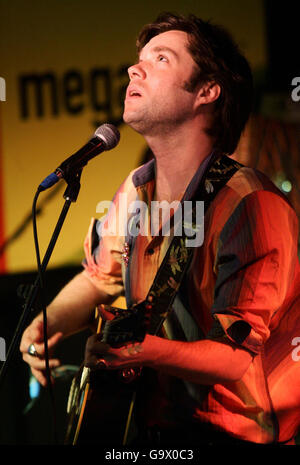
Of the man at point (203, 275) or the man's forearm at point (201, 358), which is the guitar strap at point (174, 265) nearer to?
the man at point (203, 275)

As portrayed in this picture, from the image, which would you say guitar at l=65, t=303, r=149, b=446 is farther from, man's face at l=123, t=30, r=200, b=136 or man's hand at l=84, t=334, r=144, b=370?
man's face at l=123, t=30, r=200, b=136

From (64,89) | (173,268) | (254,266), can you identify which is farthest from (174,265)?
(64,89)

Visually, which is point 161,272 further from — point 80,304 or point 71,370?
point 71,370

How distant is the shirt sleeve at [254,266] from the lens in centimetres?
144

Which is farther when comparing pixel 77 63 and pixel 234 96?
pixel 77 63

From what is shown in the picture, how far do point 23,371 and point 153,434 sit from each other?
4.09 feet

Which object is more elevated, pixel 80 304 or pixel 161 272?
pixel 161 272

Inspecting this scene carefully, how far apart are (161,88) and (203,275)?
58 centimetres

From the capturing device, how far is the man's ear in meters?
1.77

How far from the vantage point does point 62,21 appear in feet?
8.88

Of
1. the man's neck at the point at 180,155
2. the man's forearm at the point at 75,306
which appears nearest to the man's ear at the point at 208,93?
the man's neck at the point at 180,155

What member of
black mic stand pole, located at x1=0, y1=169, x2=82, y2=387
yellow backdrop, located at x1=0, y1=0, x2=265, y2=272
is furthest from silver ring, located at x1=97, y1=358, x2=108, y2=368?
yellow backdrop, located at x1=0, y1=0, x2=265, y2=272
